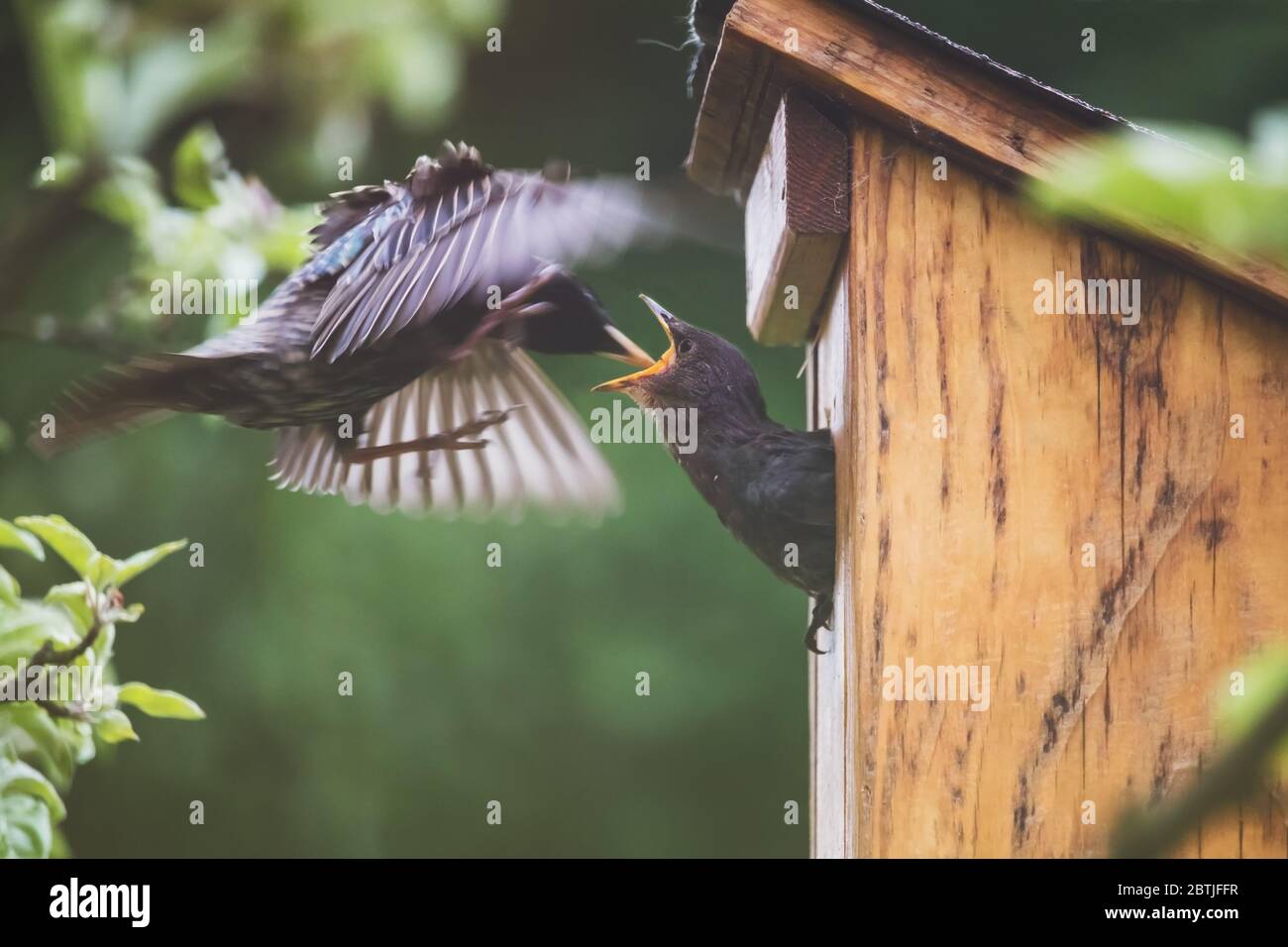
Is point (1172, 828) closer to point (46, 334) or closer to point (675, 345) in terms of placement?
point (675, 345)

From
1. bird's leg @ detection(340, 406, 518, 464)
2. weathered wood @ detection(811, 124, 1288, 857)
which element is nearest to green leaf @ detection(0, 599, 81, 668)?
bird's leg @ detection(340, 406, 518, 464)

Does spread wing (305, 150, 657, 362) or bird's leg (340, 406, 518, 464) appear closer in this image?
spread wing (305, 150, 657, 362)

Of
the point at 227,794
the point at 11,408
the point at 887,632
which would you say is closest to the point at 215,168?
the point at 887,632

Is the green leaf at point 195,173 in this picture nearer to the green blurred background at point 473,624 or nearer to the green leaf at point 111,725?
the green leaf at point 111,725

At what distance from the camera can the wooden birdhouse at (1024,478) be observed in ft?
4.85

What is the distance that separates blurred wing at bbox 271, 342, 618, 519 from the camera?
2336mm

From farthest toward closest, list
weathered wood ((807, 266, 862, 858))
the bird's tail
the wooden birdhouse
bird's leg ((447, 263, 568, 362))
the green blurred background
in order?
the green blurred background < bird's leg ((447, 263, 568, 362)) < the bird's tail < weathered wood ((807, 266, 862, 858)) < the wooden birdhouse

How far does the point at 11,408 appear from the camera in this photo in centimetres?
382

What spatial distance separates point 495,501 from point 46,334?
754 mm

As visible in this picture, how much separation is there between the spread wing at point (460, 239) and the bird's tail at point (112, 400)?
198mm

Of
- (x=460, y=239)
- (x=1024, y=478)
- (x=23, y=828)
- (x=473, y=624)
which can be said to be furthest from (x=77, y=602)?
(x=473, y=624)

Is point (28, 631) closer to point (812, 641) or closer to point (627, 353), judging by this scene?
point (627, 353)

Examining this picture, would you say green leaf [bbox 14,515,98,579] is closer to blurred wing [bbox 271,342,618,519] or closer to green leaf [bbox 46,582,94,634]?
green leaf [bbox 46,582,94,634]

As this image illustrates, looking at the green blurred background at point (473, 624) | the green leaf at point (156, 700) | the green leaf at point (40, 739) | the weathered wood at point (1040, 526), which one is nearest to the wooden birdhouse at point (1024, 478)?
the weathered wood at point (1040, 526)
